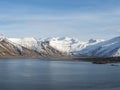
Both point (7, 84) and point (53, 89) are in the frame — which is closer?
point (53, 89)

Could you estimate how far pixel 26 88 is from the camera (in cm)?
6306

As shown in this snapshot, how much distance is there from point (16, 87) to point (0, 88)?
3414 millimetres

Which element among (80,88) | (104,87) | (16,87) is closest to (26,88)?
(16,87)

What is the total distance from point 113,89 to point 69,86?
30.0 ft

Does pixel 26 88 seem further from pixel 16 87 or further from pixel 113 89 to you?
pixel 113 89

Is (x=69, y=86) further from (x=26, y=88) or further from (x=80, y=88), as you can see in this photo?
(x=26, y=88)

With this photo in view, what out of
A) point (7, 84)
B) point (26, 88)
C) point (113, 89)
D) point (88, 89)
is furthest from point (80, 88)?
point (7, 84)

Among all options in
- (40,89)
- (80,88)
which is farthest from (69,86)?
(40,89)

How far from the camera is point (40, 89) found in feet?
204

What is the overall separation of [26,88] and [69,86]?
9.58 meters

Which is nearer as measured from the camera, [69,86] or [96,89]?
[96,89]

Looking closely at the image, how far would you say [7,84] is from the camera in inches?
2719

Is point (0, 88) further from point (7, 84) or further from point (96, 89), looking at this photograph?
point (96, 89)

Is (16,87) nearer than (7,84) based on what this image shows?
Yes
